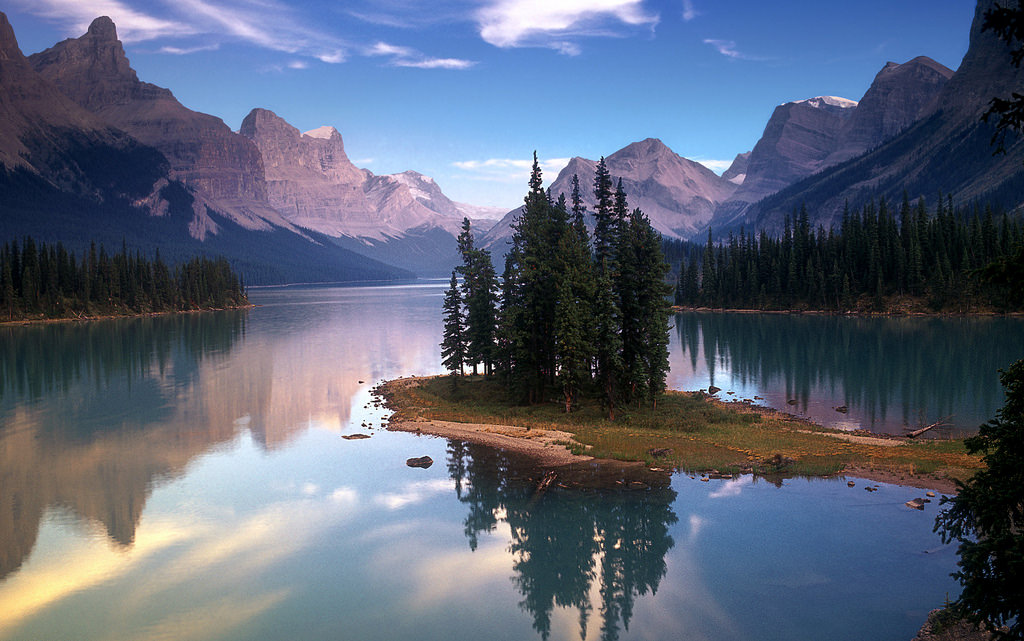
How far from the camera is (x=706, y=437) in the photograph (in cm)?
4938

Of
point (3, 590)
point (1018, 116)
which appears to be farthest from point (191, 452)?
point (1018, 116)

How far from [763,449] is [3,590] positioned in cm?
4375

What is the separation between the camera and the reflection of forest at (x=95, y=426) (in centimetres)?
3859

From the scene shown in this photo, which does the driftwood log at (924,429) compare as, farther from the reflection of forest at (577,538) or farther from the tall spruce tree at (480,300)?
the tall spruce tree at (480,300)

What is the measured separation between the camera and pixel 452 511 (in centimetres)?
3784

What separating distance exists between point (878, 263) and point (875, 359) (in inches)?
3145

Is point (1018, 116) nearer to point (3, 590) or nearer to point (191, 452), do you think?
point (3, 590)

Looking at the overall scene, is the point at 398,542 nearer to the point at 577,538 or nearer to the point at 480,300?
the point at 577,538

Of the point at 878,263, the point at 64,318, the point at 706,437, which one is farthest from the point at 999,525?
the point at 64,318

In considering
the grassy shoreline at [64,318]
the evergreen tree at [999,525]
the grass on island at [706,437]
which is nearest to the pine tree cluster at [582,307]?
the grass on island at [706,437]

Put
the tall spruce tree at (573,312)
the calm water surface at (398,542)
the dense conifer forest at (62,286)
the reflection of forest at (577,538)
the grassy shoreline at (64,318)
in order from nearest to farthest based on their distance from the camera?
1. the calm water surface at (398,542)
2. the reflection of forest at (577,538)
3. the tall spruce tree at (573,312)
4. the grassy shoreline at (64,318)
5. the dense conifer forest at (62,286)

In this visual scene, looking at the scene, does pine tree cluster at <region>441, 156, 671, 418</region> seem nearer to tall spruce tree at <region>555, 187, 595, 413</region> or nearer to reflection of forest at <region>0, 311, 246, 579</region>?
tall spruce tree at <region>555, 187, 595, 413</region>

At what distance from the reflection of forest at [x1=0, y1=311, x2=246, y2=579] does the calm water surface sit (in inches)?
12.0

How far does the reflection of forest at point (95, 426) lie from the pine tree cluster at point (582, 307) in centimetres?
2853
